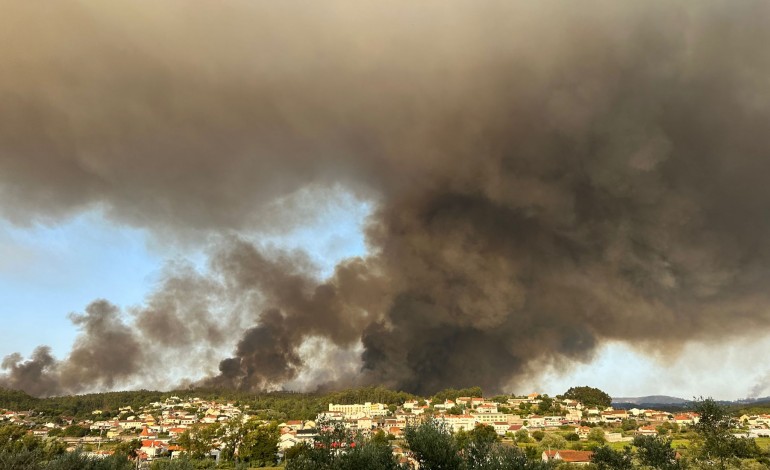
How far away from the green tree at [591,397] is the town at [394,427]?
18.3 inches

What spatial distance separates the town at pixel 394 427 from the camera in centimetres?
7466

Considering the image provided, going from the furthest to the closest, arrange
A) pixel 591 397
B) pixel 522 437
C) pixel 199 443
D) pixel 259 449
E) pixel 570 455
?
1. pixel 591 397
2. pixel 522 437
3. pixel 199 443
4. pixel 259 449
5. pixel 570 455

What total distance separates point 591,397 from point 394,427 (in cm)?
9751

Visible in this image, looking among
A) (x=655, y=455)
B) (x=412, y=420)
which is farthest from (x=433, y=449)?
(x=412, y=420)

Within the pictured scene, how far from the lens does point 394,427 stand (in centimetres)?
11844

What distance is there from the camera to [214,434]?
3610 inches

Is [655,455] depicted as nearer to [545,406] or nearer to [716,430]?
[716,430]

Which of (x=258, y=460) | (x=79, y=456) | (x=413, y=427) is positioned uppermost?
(x=413, y=427)

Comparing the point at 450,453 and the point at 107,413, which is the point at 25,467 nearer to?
the point at 450,453

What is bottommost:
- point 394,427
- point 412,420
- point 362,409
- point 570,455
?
point 570,455

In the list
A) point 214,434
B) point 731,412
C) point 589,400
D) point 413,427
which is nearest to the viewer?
point 413,427

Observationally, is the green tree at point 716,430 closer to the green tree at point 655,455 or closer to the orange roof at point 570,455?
the green tree at point 655,455

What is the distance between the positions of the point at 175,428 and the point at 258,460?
70.2 metres

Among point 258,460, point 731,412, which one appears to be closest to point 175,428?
point 258,460
